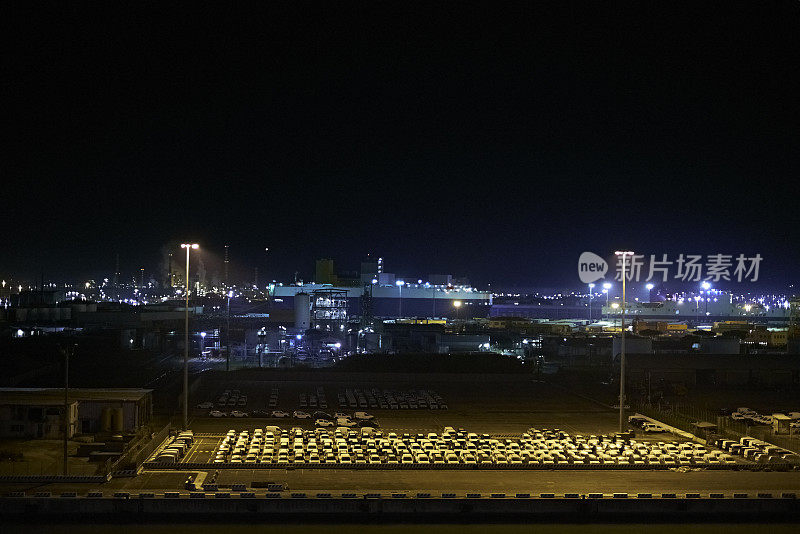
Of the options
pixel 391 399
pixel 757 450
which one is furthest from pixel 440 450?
pixel 391 399

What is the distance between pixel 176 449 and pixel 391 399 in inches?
155

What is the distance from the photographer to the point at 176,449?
252 inches

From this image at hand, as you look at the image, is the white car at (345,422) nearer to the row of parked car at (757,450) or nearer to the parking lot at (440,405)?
the parking lot at (440,405)

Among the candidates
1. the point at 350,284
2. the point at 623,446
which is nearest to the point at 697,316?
the point at 350,284

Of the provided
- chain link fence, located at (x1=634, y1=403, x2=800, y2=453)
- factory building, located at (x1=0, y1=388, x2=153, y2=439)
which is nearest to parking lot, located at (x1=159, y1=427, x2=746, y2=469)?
chain link fence, located at (x1=634, y1=403, x2=800, y2=453)

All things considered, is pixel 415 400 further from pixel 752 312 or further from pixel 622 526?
pixel 752 312

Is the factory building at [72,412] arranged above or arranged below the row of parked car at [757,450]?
above

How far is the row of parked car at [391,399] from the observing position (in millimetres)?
9516

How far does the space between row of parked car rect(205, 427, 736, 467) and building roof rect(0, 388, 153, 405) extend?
3.82 ft

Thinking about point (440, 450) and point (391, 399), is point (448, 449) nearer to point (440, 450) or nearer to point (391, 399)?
point (440, 450)

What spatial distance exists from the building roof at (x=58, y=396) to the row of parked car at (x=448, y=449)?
3.82ft

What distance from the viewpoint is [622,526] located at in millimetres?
4969

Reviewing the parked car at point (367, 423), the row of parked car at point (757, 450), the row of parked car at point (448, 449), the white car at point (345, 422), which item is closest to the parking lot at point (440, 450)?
the row of parked car at point (448, 449)

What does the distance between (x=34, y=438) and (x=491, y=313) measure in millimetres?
28945
